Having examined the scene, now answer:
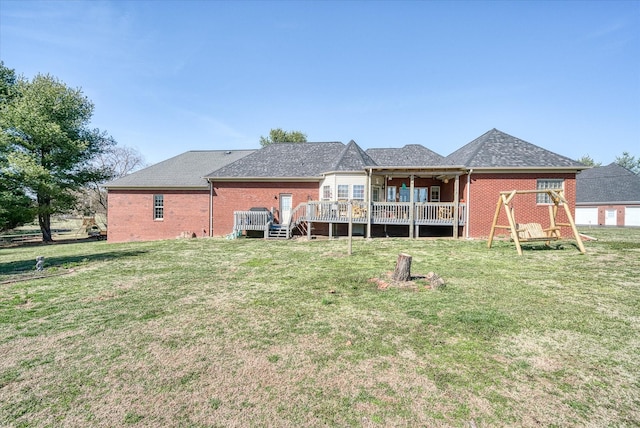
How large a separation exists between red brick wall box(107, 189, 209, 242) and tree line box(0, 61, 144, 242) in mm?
5537

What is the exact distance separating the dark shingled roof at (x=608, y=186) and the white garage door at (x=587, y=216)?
1.00m

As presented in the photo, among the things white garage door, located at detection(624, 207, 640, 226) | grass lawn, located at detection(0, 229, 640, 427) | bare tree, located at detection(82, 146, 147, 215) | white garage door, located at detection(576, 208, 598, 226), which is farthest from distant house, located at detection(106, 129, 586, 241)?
white garage door, located at detection(576, 208, 598, 226)

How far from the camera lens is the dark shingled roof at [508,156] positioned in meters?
14.8

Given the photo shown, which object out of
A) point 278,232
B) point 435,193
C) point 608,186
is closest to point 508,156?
point 435,193

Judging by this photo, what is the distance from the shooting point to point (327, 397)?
315 centimetres

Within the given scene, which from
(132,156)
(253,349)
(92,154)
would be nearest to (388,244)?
(253,349)

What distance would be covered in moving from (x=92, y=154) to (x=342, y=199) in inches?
872

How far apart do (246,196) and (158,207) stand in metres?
6.22

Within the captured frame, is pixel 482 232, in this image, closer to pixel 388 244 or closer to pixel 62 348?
pixel 388 244

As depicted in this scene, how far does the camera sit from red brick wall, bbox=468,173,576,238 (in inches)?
589

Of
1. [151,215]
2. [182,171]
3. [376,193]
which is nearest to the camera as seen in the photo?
[376,193]

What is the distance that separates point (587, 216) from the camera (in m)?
33.9

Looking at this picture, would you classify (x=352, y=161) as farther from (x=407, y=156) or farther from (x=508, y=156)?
(x=508, y=156)

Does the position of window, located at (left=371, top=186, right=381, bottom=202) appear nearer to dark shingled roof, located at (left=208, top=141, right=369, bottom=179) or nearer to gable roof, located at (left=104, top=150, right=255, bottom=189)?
dark shingled roof, located at (left=208, top=141, right=369, bottom=179)
